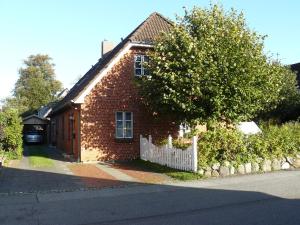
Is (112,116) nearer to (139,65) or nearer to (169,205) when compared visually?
(139,65)

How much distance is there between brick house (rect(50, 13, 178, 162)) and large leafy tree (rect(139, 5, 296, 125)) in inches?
126

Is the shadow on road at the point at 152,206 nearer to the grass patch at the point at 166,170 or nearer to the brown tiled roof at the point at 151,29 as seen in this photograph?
the grass patch at the point at 166,170

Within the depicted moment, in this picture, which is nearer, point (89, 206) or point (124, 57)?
point (89, 206)

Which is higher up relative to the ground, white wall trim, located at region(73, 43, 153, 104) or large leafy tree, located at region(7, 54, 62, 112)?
large leafy tree, located at region(7, 54, 62, 112)

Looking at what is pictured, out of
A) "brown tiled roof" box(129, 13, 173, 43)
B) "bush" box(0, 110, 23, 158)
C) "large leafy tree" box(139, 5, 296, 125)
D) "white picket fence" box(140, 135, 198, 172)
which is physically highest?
"brown tiled roof" box(129, 13, 173, 43)

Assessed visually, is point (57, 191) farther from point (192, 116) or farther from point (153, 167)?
point (192, 116)

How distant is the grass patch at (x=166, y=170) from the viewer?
52.5ft

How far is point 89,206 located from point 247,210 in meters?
3.80

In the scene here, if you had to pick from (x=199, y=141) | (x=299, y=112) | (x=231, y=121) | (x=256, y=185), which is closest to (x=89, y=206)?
(x=256, y=185)

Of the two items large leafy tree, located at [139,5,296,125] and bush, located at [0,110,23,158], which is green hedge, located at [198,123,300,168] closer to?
large leafy tree, located at [139,5,296,125]

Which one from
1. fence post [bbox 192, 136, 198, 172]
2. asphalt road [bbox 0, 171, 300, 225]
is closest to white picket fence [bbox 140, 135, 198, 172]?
fence post [bbox 192, 136, 198, 172]

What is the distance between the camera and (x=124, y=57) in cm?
2311

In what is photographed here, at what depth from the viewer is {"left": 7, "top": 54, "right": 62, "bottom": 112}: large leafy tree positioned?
7794 cm

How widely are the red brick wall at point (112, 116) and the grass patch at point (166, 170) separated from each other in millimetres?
1320
